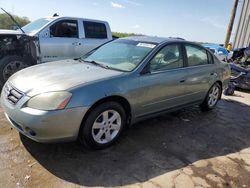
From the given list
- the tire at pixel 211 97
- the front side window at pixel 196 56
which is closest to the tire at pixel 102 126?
the front side window at pixel 196 56

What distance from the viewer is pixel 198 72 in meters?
4.88

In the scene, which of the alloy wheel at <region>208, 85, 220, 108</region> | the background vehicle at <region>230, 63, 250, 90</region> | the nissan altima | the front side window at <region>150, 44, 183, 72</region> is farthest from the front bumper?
the background vehicle at <region>230, 63, 250, 90</region>

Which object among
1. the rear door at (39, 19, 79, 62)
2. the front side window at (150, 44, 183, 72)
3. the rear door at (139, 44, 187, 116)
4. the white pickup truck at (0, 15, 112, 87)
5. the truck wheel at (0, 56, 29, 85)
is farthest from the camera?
the rear door at (39, 19, 79, 62)

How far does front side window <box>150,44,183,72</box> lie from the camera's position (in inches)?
160

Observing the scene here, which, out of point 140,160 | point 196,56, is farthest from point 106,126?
point 196,56

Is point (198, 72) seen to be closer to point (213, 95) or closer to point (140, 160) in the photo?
point (213, 95)

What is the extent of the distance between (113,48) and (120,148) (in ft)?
5.84

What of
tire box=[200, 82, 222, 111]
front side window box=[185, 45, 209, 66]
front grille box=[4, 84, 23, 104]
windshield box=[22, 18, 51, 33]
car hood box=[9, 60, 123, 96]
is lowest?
tire box=[200, 82, 222, 111]

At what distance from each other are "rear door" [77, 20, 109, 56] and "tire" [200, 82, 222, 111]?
375cm

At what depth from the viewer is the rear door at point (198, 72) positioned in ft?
15.5

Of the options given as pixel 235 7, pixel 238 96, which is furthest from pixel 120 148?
pixel 235 7

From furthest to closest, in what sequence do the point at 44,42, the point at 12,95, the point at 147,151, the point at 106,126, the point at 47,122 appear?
the point at 44,42
the point at 147,151
the point at 106,126
the point at 12,95
the point at 47,122

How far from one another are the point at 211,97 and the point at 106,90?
3.06 meters

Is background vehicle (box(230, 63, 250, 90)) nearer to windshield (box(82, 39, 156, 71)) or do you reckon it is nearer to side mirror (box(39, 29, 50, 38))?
windshield (box(82, 39, 156, 71))
